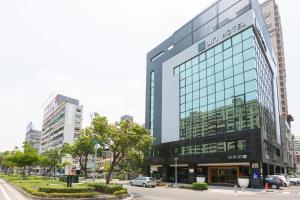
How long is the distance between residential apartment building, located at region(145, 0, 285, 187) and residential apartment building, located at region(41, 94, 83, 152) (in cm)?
6289

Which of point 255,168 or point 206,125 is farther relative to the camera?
point 206,125

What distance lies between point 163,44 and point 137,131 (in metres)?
36.7

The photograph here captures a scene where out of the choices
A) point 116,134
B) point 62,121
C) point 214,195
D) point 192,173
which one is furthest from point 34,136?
point 214,195

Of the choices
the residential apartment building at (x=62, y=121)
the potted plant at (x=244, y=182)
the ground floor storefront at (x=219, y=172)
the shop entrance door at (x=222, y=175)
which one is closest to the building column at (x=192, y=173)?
the ground floor storefront at (x=219, y=172)

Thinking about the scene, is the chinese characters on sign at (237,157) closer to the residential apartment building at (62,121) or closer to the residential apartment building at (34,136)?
the residential apartment building at (62,121)

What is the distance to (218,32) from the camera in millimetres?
50094

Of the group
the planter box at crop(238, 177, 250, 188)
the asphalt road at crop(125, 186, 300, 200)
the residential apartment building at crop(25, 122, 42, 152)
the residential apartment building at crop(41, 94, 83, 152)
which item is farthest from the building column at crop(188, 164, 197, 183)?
the residential apartment building at crop(25, 122, 42, 152)

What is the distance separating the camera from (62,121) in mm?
120000

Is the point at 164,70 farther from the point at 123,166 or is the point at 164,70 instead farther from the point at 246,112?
the point at 123,166

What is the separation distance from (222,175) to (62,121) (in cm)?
8765

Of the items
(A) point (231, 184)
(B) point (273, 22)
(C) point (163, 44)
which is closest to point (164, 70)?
(C) point (163, 44)

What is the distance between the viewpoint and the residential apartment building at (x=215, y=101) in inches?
1673

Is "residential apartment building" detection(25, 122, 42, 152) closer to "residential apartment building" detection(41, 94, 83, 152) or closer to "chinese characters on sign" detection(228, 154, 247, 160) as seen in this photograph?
"residential apartment building" detection(41, 94, 83, 152)

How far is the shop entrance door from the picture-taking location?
45.8m
